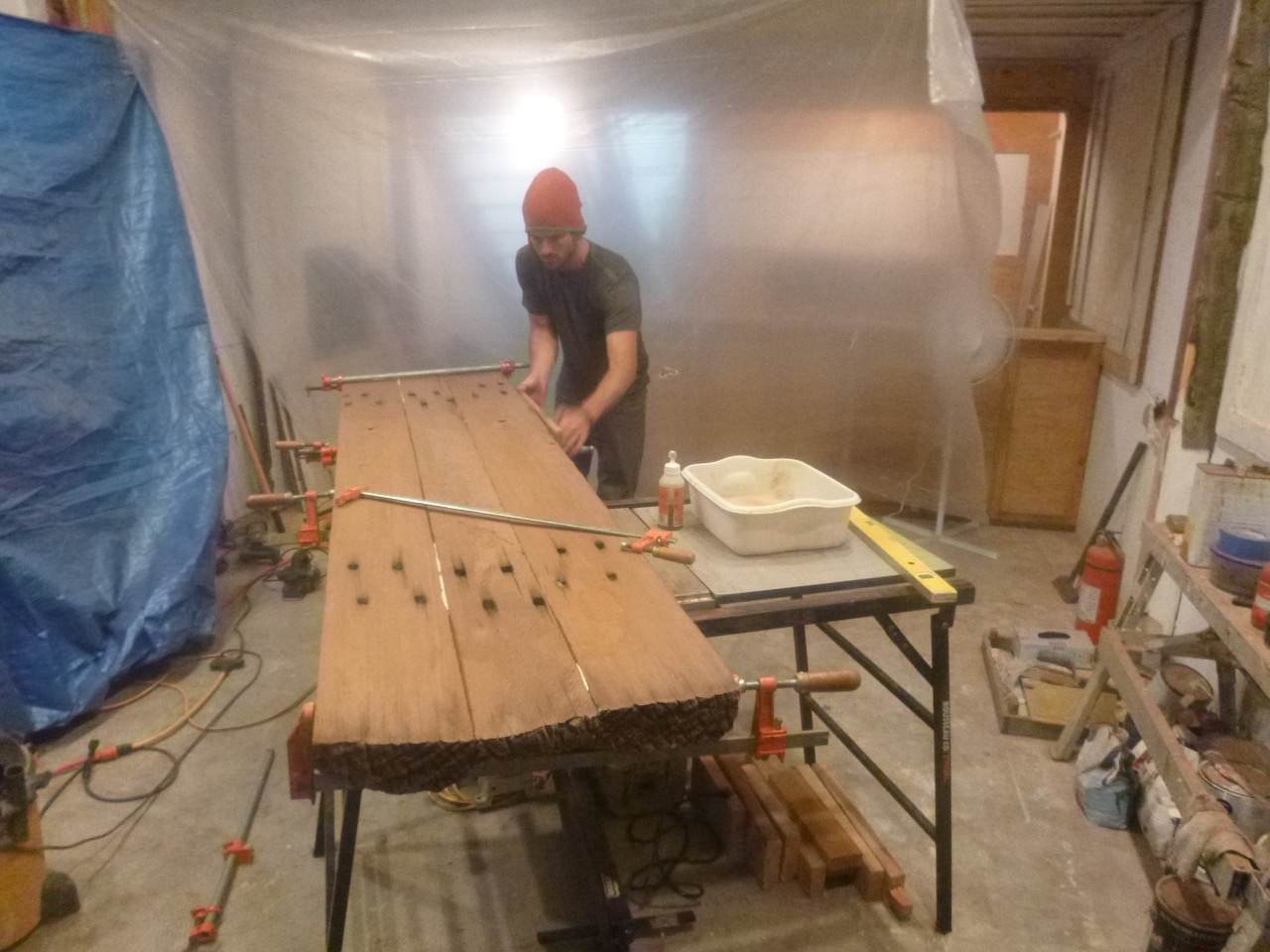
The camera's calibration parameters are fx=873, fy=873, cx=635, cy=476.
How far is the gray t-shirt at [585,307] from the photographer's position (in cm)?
266

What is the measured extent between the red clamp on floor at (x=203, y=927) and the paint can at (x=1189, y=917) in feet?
6.08

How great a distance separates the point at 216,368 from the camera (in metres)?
3.04

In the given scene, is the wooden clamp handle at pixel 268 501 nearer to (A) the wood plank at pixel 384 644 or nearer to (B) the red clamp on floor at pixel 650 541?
(A) the wood plank at pixel 384 644

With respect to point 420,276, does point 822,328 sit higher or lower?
lower

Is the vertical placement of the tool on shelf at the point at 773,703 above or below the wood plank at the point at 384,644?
below

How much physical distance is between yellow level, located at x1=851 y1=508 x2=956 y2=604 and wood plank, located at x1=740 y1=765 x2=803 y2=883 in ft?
2.33

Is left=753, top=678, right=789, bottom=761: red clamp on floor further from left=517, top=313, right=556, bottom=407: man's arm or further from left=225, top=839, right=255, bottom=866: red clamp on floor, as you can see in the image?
left=517, top=313, right=556, bottom=407: man's arm

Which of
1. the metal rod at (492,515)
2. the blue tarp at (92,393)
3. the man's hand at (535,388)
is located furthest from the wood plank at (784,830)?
the blue tarp at (92,393)

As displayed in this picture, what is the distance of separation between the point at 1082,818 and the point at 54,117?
3.50 metres

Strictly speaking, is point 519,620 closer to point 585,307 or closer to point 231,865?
point 231,865

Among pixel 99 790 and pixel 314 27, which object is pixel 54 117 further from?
pixel 99 790

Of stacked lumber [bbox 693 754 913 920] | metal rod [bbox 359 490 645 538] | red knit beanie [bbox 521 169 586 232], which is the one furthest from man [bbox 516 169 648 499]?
stacked lumber [bbox 693 754 913 920]

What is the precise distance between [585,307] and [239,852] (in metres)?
1.76

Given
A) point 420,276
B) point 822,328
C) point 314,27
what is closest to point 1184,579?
point 822,328
